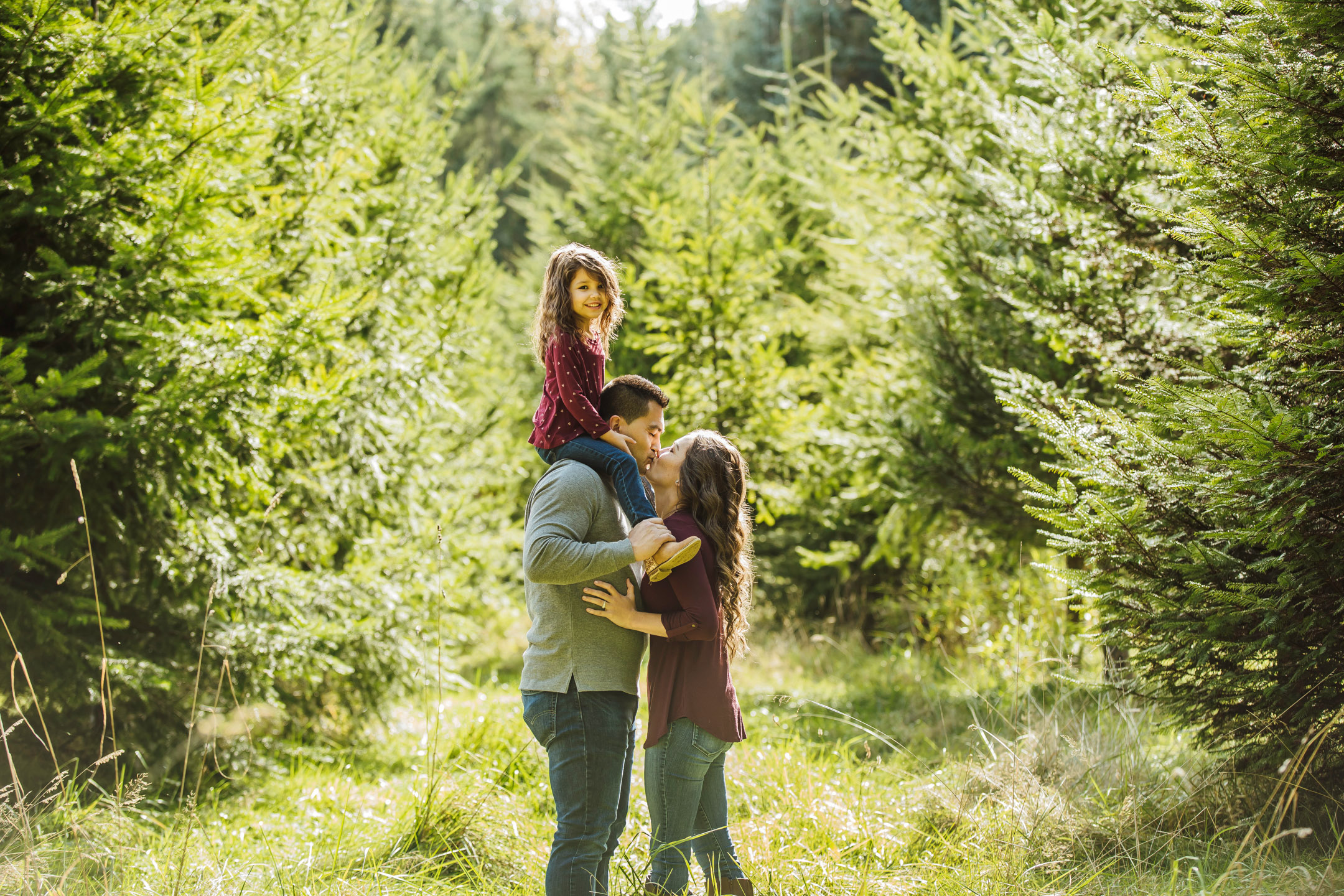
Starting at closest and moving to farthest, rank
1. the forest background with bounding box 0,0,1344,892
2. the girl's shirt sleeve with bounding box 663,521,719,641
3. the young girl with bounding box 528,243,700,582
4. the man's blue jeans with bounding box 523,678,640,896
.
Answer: the man's blue jeans with bounding box 523,678,640,896, the girl's shirt sleeve with bounding box 663,521,719,641, the young girl with bounding box 528,243,700,582, the forest background with bounding box 0,0,1344,892

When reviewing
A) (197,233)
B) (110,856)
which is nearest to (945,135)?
(197,233)

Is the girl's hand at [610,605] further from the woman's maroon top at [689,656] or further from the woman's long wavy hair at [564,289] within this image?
the woman's long wavy hair at [564,289]

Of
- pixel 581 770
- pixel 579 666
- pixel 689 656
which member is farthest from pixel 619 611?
pixel 581 770

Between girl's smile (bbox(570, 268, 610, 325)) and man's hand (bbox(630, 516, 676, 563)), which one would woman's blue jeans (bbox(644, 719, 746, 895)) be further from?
girl's smile (bbox(570, 268, 610, 325))

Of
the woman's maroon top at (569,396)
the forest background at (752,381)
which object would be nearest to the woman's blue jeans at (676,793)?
the forest background at (752,381)

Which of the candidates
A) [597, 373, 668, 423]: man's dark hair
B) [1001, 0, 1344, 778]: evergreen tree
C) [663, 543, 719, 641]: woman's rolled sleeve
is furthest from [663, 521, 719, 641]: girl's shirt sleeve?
[1001, 0, 1344, 778]: evergreen tree

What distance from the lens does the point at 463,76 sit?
7.18 meters

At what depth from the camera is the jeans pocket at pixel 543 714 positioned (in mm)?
2396

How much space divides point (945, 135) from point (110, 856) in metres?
6.38

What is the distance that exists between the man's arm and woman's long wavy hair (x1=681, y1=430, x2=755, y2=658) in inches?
14.1

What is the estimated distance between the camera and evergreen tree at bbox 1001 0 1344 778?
9.10 ft

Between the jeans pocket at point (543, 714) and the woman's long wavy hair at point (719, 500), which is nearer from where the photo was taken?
the jeans pocket at point (543, 714)

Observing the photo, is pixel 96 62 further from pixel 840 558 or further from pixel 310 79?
pixel 840 558

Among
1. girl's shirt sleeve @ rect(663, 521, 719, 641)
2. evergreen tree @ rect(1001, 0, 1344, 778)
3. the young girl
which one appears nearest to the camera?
girl's shirt sleeve @ rect(663, 521, 719, 641)
